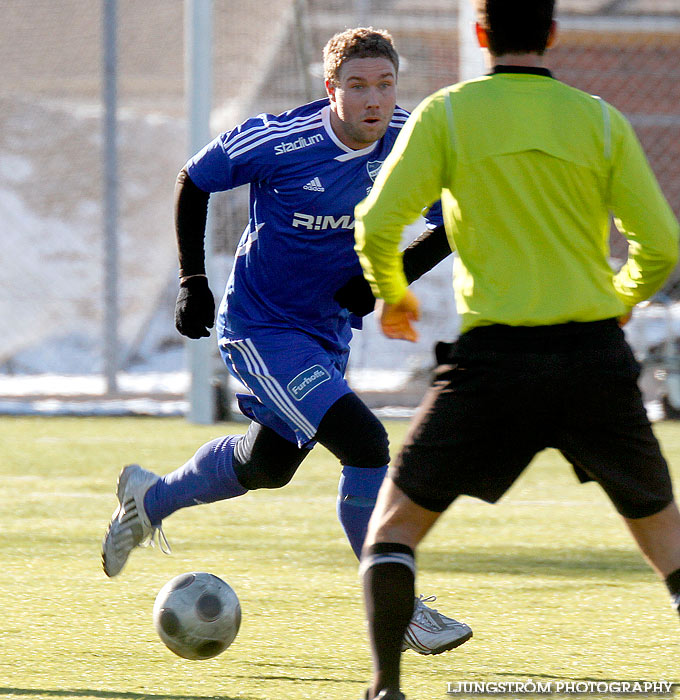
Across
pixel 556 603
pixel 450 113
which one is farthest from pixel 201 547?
pixel 450 113

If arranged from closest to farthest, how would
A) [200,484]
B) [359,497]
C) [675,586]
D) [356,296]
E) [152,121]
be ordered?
[675,586]
[359,497]
[356,296]
[200,484]
[152,121]

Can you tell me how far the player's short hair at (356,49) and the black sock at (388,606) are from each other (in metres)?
1.57

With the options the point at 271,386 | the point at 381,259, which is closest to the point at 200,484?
the point at 271,386

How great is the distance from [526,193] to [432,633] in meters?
1.31

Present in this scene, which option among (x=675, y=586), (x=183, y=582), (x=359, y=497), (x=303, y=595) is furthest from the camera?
(x=303, y=595)

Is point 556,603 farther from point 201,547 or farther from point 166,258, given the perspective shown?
point 166,258

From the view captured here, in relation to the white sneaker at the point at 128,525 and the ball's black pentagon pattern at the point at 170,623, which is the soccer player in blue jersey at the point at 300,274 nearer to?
the white sneaker at the point at 128,525

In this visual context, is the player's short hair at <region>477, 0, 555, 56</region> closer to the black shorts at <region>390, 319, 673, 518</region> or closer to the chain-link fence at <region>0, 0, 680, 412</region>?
the black shorts at <region>390, 319, 673, 518</region>

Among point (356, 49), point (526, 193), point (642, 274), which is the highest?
point (356, 49)

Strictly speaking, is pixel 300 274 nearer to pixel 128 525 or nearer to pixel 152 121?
pixel 128 525

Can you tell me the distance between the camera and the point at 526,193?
2570 millimetres

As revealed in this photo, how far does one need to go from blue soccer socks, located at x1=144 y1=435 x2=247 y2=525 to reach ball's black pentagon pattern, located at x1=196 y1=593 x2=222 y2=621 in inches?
26.6
